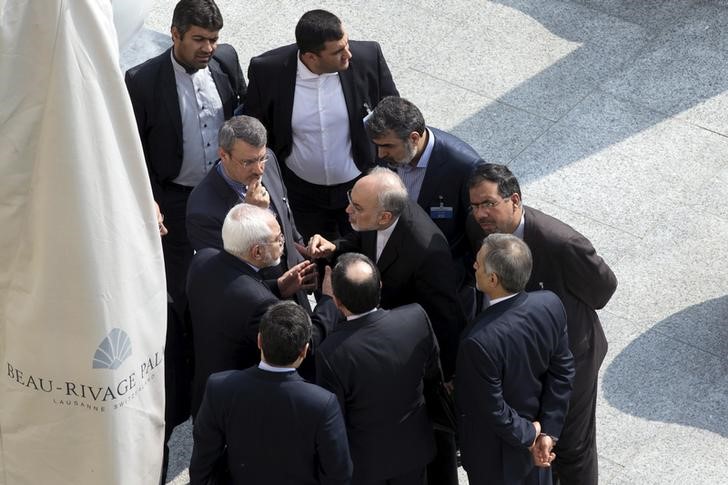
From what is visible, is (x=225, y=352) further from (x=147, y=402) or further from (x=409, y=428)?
→ (x=147, y=402)

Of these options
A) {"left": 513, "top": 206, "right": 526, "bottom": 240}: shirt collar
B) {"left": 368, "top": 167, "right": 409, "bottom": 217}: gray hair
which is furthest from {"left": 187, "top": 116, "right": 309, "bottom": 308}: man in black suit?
{"left": 513, "top": 206, "right": 526, "bottom": 240}: shirt collar

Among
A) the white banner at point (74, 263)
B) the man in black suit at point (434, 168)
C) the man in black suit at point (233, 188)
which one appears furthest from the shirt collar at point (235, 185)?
the white banner at point (74, 263)

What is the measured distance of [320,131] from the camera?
6227 mm

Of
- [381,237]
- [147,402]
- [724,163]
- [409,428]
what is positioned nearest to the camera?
[147,402]

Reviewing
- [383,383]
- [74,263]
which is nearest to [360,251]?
[383,383]

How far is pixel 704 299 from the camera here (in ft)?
21.9

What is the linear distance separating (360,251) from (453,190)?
0.59 meters

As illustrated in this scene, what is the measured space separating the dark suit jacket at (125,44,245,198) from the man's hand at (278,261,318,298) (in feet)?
4.35

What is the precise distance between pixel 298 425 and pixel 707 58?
Result: 5.64 m

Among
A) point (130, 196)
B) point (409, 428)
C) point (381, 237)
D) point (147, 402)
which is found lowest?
point (409, 428)

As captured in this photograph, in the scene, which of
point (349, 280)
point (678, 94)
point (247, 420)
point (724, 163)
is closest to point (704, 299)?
point (724, 163)

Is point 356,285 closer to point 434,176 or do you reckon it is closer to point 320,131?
point 434,176

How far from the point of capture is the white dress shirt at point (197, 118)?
20.1ft

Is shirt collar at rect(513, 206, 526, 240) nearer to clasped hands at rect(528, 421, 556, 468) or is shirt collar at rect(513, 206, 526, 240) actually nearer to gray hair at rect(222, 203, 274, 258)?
clasped hands at rect(528, 421, 556, 468)
